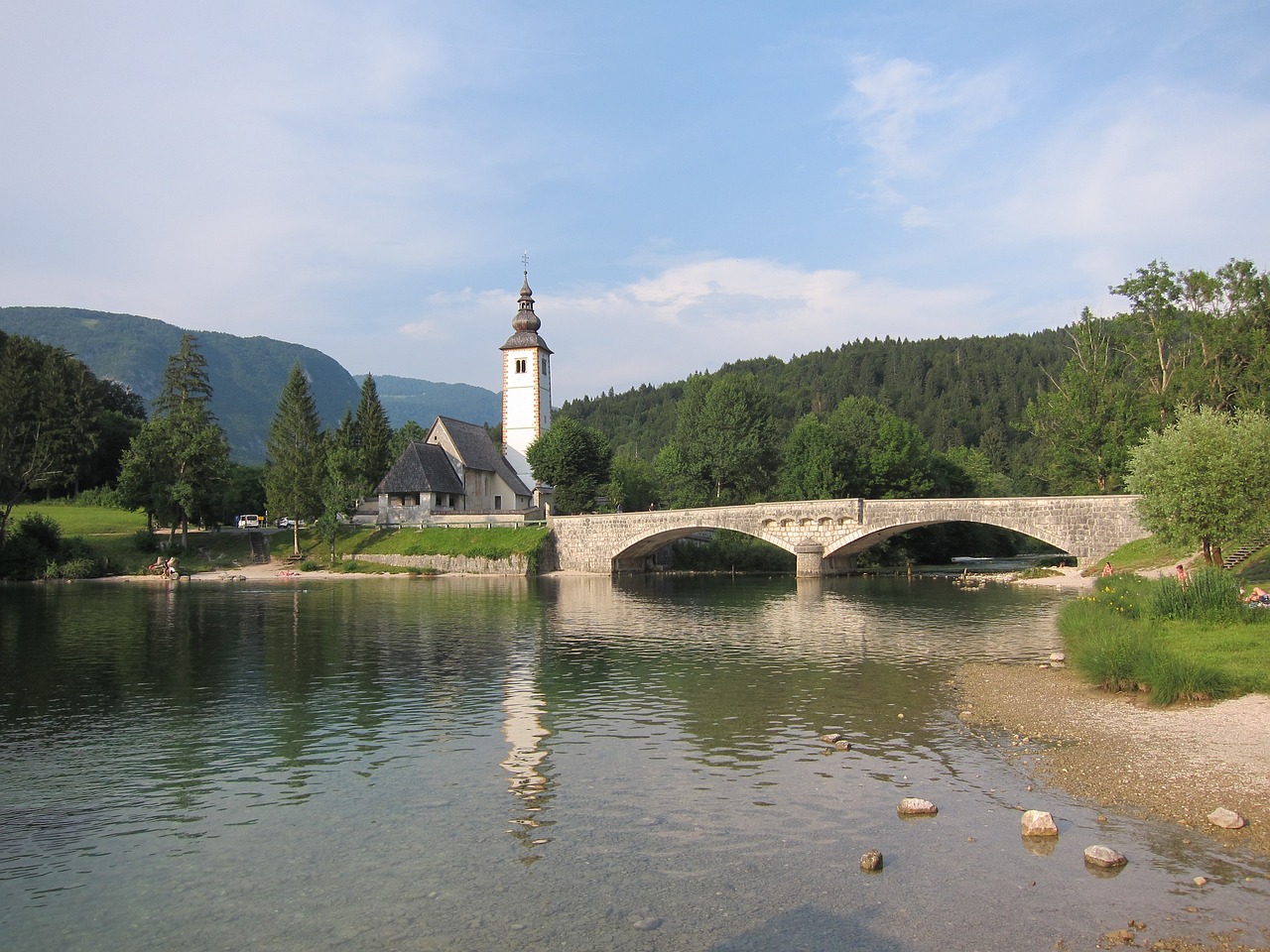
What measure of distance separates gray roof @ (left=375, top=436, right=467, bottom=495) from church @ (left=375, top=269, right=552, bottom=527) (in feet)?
0.26

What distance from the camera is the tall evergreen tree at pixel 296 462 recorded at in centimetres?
7256

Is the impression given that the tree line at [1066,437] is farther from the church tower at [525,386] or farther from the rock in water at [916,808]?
the rock in water at [916,808]

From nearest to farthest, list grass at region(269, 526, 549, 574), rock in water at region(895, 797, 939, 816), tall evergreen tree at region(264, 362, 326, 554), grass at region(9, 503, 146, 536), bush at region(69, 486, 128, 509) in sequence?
rock in water at region(895, 797, 939, 816) < grass at region(269, 526, 549, 574) < grass at region(9, 503, 146, 536) < tall evergreen tree at region(264, 362, 326, 554) < bush at region(69, 486, 128, 509)

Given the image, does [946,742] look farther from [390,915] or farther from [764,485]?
[764,485]

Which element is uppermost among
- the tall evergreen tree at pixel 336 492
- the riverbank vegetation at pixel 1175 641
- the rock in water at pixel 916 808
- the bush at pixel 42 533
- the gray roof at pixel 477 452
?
the gray roof at pixel 477 452

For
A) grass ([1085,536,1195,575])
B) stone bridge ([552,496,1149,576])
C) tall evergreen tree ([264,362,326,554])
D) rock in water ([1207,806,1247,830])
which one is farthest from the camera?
tall evergreen tree ([264,362,326,554])

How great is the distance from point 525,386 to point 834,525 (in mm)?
34805

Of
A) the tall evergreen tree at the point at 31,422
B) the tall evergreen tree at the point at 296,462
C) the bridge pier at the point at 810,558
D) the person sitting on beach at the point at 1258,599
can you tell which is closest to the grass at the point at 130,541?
the tall evergreen tree at the point at 31,422

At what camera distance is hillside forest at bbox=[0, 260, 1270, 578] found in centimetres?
5894

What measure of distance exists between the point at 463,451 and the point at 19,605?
39877 mm

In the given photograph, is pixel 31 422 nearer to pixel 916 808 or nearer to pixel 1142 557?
pixel 1142 557

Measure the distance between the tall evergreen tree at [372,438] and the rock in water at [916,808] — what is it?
248ft

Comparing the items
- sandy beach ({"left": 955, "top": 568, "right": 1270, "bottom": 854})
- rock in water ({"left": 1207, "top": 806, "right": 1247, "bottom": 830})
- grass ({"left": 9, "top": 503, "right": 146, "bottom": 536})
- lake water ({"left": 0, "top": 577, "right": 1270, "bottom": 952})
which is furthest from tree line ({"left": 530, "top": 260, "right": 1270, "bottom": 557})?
grass ({"left": 9, "top": 503, "right": 146, "bottom": 536})

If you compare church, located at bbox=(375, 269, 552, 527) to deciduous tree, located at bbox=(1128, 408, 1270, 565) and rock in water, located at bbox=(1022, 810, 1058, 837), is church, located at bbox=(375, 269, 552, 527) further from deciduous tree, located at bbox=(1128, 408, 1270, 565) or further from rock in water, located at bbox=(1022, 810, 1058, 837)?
rock in water, located at bbox=(1022, 810, 1058, 837)
